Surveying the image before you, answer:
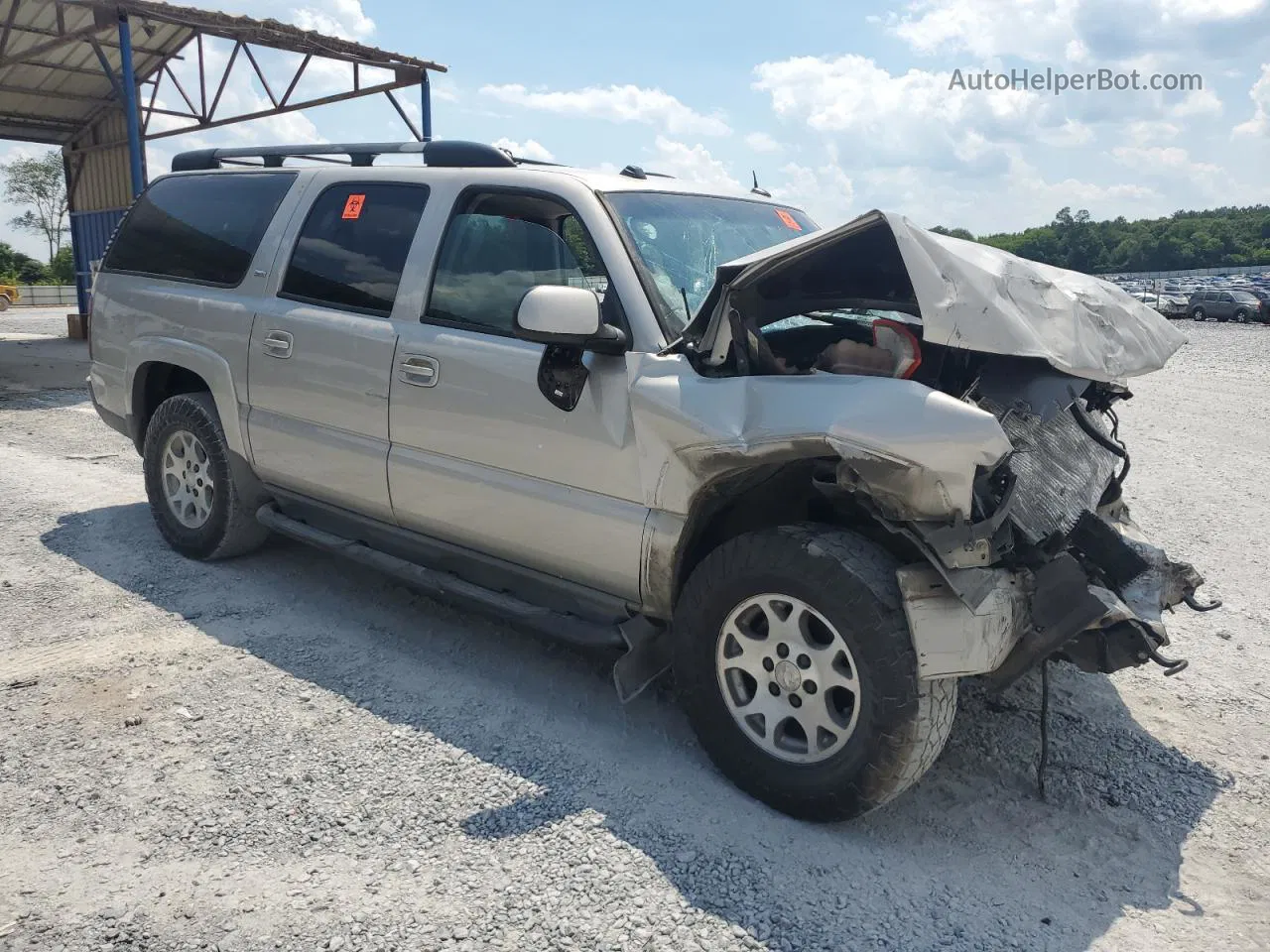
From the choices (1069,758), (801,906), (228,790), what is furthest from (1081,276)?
(228,790)

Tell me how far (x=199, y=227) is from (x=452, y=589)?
8.50ft

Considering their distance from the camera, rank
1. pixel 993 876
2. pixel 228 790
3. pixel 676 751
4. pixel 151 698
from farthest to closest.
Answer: pixel 151 698
pixel 676 751
pixel 228 790
pixel 993 876

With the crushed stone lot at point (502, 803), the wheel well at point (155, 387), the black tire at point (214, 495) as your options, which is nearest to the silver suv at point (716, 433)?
the black tire at point (214, 495)

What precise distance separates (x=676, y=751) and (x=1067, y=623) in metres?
1.37

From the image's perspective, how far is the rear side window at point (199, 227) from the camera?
4762mm

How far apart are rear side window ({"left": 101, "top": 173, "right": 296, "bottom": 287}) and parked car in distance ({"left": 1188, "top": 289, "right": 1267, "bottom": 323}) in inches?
1614

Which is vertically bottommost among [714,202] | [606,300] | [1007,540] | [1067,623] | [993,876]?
[993,876]

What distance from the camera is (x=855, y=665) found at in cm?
282

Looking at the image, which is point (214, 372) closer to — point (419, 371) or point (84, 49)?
point (419, 371)

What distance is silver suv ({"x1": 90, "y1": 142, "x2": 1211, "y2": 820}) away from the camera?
2783mm

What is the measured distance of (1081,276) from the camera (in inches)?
143

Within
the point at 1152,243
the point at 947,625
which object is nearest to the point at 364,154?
the point at 947,625

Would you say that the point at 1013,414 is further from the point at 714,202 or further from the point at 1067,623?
the point at 714,202

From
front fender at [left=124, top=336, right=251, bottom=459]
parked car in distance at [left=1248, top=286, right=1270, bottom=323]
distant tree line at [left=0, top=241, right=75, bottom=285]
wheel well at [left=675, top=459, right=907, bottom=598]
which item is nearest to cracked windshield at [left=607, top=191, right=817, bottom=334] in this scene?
wheel well at [left=675, top=459, right=907, bottom=598]
